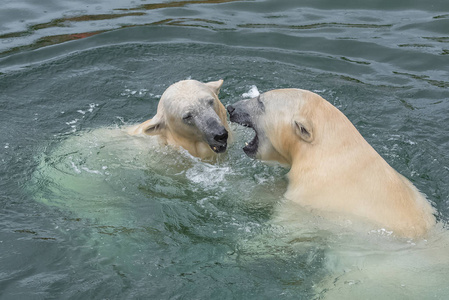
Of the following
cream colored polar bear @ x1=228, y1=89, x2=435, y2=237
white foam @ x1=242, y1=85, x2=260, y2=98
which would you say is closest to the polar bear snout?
cream colored polar bear @ x1=228, y1=89, x2=435, y2=237

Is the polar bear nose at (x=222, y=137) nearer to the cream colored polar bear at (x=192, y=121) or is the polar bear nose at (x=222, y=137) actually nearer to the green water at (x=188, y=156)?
the cream colored polar bear at (x=192, y=121)

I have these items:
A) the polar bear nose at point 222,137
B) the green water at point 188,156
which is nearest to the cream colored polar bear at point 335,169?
the green water at point 188,156

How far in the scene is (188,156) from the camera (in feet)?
24.8

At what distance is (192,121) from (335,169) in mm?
2170

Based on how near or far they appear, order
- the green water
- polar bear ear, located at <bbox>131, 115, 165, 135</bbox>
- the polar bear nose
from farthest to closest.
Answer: polar bear ear, located at <bbox>131, 115, 165, 135</bbox> < the polar bear nose < the green water

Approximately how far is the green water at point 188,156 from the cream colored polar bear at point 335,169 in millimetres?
209

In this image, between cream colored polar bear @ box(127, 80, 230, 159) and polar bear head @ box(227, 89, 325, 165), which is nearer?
polar bear head @ box(227, 89, 325, 165)

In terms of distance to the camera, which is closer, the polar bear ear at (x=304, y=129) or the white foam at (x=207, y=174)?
the polar bear ear at (x=304, y=129)

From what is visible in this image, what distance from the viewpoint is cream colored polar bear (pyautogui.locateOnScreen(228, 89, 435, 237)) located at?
5559 mm

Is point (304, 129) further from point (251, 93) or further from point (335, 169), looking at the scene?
point (251, 93)

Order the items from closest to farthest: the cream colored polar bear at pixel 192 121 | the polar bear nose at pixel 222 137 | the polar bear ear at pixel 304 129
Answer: the polar bear ear at pixel 304 129, the polar bear nose at pixel 222 137, the cream colored polar bear at pixel 192 121

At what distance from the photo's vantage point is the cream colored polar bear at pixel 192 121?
7020 mm

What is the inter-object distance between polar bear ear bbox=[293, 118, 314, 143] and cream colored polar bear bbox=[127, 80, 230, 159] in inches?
49.5

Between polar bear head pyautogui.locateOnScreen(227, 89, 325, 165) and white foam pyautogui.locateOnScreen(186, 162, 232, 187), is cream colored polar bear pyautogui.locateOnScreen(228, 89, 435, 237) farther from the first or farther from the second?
white foam pyautogui.locateOnScreen(186, 162, 232, 187)
